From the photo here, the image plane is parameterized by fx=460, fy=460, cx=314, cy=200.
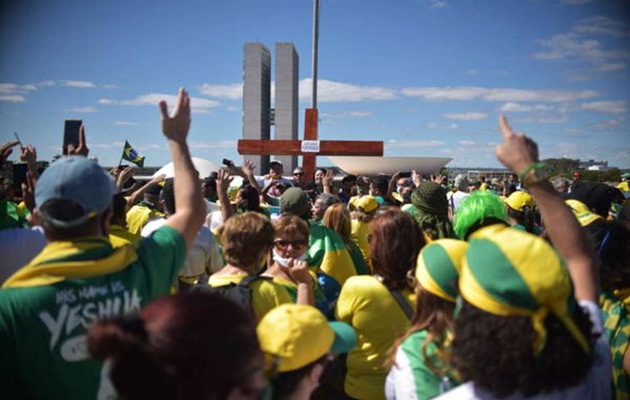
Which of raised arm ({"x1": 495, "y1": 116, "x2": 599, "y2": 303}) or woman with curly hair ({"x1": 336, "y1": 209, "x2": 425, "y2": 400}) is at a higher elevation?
raised arm ({"x1": 495, "y1": 116, "x2": 599, "y2": 303})

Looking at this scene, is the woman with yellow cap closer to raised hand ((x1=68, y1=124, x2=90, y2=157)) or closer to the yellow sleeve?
the yellow sleeve

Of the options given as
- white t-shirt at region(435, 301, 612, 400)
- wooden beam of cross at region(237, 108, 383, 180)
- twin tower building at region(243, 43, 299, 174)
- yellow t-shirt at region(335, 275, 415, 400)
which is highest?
twin tower building at region(243, 43, 299, 174)

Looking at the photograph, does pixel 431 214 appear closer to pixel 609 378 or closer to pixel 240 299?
pixel 240 299

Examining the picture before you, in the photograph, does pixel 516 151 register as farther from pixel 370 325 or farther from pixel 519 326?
pixel 370 325

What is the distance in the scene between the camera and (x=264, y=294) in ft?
8.30

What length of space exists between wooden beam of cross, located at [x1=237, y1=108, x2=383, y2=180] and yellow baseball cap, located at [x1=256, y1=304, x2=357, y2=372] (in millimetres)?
16269

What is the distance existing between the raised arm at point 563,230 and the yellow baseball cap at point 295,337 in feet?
3.04

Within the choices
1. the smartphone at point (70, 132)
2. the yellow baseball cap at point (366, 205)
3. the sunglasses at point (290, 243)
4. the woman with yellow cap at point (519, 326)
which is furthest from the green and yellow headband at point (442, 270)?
the yellow baseball cap at point (366, 205)

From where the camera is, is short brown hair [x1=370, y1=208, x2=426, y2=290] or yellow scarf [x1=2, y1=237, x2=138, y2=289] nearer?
yellow scarf [x1=2, y1=237, x2=138, y2=289]

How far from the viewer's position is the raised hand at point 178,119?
6.42 ft

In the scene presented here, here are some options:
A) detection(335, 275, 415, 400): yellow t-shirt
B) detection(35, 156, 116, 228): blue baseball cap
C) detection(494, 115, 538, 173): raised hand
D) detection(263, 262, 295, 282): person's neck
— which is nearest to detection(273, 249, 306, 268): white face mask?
detection(263, 262, 295, 282): person's neck

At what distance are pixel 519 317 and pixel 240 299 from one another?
1483 mm

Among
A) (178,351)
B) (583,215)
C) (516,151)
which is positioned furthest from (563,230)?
(583,215)

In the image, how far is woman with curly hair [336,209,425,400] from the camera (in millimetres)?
2559
